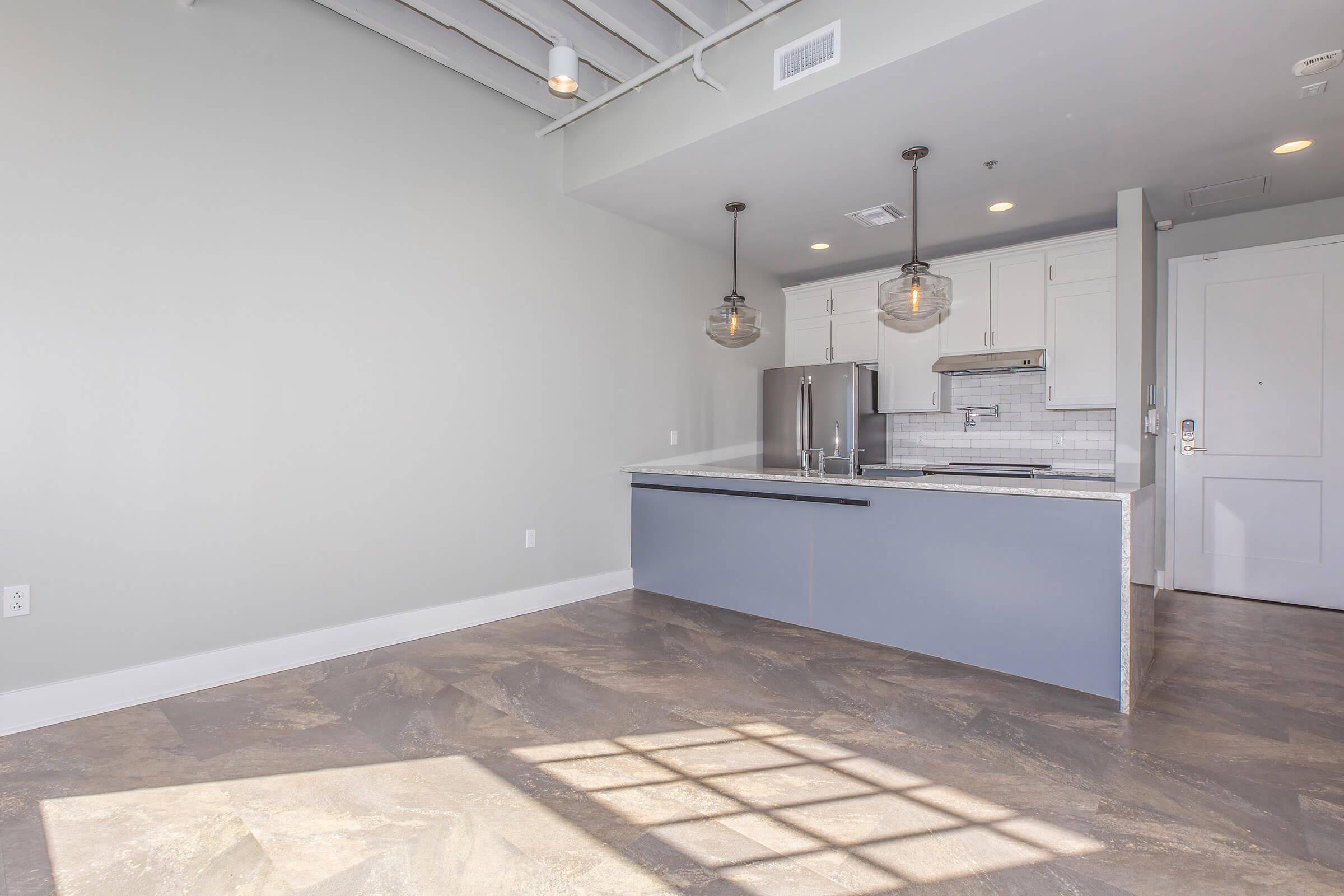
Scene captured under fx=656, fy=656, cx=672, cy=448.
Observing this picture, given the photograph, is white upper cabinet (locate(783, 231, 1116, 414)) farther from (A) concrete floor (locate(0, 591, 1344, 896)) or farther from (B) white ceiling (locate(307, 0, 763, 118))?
(B) white ceiling (locate(307, 0, 763, 118))

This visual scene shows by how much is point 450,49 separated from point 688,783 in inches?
140

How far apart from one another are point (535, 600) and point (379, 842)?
2293 mm

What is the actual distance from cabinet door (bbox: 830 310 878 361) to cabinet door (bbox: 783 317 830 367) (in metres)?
0.06

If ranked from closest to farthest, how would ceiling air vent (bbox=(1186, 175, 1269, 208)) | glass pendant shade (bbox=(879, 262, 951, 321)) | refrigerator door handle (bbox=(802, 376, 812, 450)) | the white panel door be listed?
glass pendant shade (bbox=(879, 262, 951, 321))
ceiling air vent (bbox=(1186, 175, 1269, 208))
the white panel door
refrigerator door handle (bbox=(802, 376, 812, 450))

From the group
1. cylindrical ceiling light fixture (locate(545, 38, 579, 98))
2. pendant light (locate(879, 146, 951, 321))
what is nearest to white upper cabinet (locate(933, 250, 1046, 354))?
pendant light (locate(879, 146, 951, 321))

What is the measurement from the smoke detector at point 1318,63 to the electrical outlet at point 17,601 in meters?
5.19

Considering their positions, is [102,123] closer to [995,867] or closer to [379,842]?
[379,842]

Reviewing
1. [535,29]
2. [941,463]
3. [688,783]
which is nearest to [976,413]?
[941,463]

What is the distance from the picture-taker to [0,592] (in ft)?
7.55

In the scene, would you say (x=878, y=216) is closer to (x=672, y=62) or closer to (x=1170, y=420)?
(x=672, y=62)

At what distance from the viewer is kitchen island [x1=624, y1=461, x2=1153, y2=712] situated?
261 centimetres

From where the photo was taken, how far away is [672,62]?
3.18m

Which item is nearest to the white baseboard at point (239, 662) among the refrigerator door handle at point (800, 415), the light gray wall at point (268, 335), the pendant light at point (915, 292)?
the light gray wall at point (268, 335)

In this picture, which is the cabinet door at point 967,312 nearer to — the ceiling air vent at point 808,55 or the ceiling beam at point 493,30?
the ceiling air vent at point 808,55
